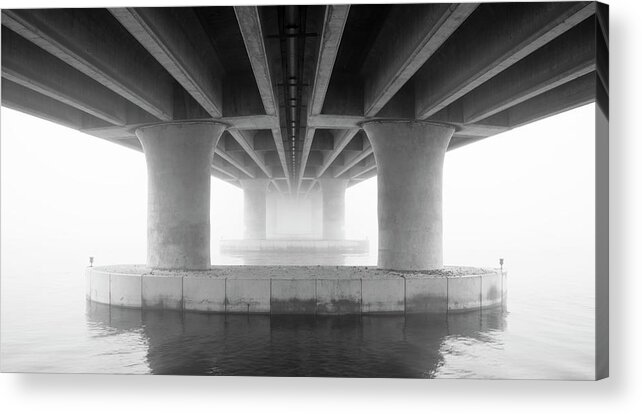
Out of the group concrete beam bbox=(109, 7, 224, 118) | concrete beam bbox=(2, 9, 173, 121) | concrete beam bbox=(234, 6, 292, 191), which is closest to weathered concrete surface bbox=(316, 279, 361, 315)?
concrete beam bbox=(234, 6, 292, 191)

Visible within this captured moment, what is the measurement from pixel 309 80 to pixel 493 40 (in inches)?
295

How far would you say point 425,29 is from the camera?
12852 millimetres

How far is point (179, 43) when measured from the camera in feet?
47.0

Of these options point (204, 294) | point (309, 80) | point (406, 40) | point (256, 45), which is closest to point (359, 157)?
point (309, 80)

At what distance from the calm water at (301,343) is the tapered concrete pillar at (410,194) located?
4.10 meters

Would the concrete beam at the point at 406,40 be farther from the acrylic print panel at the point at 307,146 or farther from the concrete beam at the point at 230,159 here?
the concrete beam at the point at 230,159

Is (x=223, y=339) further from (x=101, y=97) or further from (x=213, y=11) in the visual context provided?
(x=101, y=97)

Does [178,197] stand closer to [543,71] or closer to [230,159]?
[543,71]

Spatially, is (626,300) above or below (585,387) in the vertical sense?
above

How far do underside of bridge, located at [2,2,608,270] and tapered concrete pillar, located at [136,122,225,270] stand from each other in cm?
6

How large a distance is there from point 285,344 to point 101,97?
491 inches

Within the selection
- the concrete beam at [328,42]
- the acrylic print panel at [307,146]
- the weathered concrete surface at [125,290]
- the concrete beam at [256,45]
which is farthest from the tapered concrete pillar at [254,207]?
the concrete beam at [328,42]

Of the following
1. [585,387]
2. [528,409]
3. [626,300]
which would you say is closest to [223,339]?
[528,409]

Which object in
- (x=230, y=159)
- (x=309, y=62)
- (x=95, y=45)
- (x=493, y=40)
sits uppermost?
(x=309, y=62)
